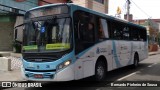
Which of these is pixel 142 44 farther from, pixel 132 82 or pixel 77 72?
pixel 77 72

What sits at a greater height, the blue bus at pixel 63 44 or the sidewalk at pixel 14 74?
the blue bus at pixel 63 44

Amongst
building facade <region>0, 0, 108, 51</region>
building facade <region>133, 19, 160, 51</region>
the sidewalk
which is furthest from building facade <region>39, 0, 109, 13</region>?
building facade <region>133, 19, 160, 51</region>

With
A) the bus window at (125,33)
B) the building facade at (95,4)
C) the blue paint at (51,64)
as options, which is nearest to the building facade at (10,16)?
Answer: the building facade at (95,4)

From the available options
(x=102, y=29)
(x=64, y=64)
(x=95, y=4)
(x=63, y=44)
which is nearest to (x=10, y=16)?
(x=95, y=4)

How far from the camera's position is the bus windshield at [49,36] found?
9266mm

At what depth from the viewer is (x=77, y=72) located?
9539mm

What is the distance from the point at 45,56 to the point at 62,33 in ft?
3.16

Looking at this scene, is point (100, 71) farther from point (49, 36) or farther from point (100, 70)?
point (49, 36)

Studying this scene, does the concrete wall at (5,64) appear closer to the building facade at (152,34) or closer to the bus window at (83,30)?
the bus window at (83,30)

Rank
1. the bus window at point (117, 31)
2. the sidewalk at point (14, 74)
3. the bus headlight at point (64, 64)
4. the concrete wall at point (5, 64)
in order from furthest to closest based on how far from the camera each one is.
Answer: the concrete wall at point (5, 64), the bus window at point (117, 31), the sidewalk at point (14, 74), the bus headlight at point (64, 64)

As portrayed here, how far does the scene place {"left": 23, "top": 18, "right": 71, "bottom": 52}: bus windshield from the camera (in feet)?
30.4

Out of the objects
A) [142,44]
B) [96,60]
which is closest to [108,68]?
[96,60]

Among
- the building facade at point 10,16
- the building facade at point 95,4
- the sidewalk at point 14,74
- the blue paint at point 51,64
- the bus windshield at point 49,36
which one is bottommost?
the sidewalk at point 14,74

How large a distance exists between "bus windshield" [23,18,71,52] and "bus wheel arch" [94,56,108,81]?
2.30m
